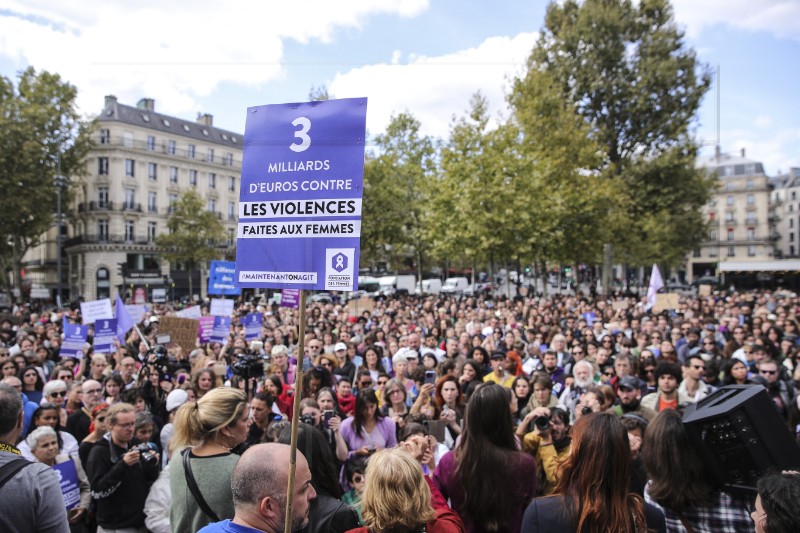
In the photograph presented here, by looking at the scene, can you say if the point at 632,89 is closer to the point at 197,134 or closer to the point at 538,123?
the point at 538,123

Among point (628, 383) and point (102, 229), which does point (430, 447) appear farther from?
point (102, 229)

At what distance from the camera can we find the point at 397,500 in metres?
2.47

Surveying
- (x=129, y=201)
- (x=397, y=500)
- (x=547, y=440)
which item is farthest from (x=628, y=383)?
(x=129, y=201)

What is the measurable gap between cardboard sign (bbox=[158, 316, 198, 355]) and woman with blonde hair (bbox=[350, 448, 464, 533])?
10079 millimetres

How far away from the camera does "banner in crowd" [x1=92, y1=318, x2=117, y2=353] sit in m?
9.91

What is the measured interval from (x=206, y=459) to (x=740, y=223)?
104m

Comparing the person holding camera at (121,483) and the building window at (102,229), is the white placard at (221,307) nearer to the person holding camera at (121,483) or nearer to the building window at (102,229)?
the person holding camera at (121,483)

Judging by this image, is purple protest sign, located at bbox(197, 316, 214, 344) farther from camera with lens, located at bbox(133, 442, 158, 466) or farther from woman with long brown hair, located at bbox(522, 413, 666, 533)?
woman with long brown hair, located at bbox(522, 413, 666, 533)

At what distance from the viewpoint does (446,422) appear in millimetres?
4723

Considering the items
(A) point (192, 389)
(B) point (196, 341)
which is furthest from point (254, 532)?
(B) point (196, 341)

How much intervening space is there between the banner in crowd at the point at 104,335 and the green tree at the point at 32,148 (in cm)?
3172

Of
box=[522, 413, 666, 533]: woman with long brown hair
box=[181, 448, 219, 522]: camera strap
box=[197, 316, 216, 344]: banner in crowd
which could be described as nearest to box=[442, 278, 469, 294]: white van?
box=[197, 316, 216, 344]: banner in crowd

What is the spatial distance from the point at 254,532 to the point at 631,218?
33.2 metres

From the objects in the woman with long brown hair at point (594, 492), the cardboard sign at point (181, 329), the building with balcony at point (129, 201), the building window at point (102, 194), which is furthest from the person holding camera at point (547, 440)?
the building window at point (102, 194)
